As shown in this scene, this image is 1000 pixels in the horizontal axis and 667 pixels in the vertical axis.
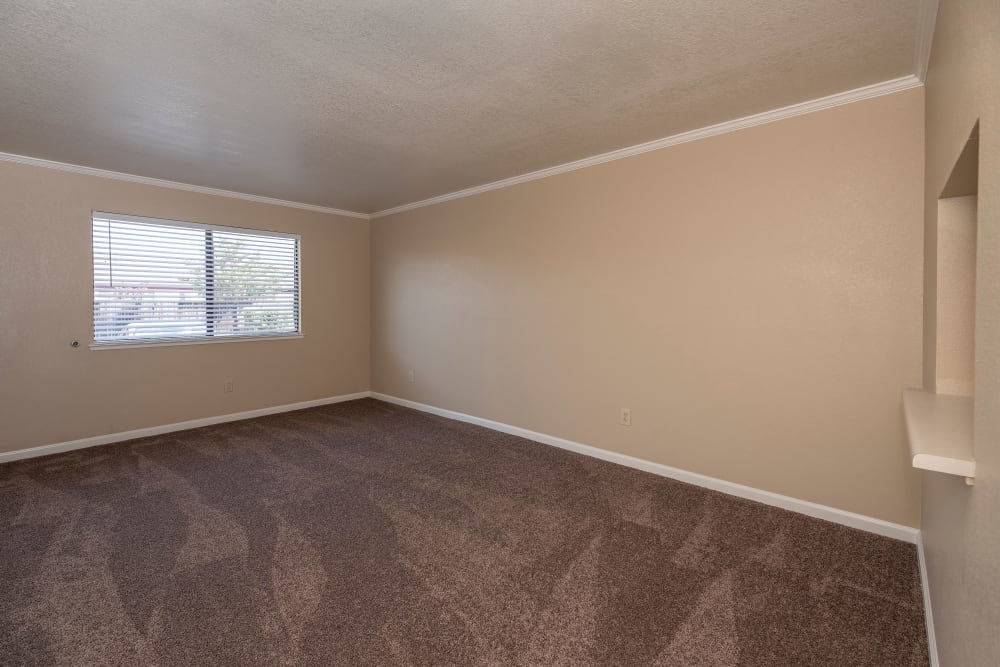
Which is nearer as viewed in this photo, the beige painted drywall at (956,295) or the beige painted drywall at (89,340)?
the beige painted drywall at (956,295)

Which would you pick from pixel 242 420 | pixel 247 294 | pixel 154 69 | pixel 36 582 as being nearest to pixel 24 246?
pixel 247 294

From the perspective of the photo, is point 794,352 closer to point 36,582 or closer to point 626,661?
point 626,661

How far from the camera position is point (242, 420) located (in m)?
5.02

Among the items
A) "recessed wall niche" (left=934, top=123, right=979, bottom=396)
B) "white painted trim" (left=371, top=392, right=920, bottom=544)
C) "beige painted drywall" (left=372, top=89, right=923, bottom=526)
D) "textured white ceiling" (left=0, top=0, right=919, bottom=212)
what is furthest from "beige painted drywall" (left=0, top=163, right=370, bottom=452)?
"recessed wall niche" (left=934, top=123, right=979, bottom=396)

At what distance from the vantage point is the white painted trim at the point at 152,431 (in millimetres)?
3834

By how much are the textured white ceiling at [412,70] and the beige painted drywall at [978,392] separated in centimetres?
64

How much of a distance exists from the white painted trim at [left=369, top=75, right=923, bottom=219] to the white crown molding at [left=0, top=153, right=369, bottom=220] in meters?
2.15

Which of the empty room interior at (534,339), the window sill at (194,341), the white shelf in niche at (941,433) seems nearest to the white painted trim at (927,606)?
the empty room interior at (534,339)

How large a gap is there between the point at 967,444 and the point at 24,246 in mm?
5820

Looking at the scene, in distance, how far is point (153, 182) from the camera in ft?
14.3

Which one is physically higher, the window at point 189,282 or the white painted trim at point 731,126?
the white painted trim at point 731,126

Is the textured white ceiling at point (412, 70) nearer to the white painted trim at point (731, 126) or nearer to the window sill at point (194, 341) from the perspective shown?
the white painted trim at point (731, 126)

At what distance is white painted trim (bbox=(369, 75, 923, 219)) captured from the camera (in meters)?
2.47

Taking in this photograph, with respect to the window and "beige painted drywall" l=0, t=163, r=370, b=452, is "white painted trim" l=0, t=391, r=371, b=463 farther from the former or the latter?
the window
